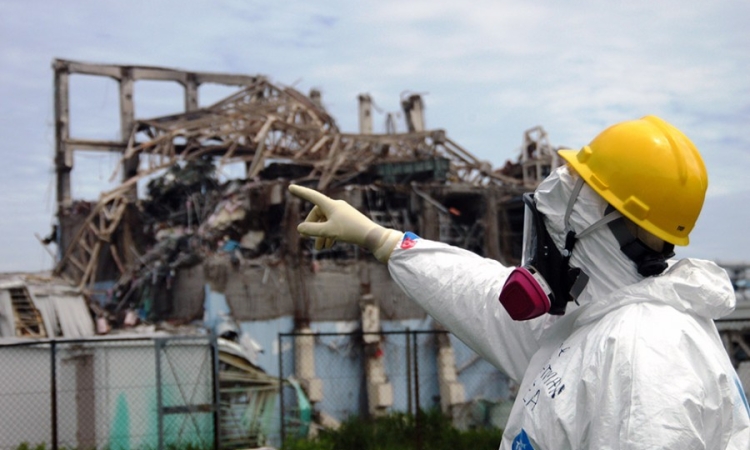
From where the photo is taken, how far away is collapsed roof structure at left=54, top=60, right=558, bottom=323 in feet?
54.3

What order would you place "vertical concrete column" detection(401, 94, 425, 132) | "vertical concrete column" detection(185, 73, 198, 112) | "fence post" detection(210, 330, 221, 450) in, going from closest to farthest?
"fence post" detection(210, 330, 221, 450)
"vertical concrete column" detection(401, 94, 425, 132)
"vertical concrete column" detection(185, 73, 198, 112)

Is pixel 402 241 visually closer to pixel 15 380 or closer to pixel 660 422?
pixel 660 422

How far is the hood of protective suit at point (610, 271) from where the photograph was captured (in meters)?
2.10

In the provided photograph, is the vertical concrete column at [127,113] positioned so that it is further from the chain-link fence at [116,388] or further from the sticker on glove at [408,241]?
the sticker on glove at [408,241]

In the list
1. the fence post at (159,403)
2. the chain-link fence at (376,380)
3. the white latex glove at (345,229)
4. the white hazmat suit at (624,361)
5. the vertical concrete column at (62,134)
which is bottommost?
the chain-link fence at (376,380)

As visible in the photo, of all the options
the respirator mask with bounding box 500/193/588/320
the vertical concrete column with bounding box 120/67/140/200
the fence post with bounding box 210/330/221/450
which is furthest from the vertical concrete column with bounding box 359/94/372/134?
the respirator mask with bounding box 500/193/588/320

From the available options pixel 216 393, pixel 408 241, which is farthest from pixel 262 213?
pixel 408 241

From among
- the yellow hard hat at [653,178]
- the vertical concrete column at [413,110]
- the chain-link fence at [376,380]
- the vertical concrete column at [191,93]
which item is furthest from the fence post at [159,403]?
the vertical concrete column at [191,93]

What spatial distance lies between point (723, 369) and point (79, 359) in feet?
37.1

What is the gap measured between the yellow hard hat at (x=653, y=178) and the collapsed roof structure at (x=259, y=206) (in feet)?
46.7

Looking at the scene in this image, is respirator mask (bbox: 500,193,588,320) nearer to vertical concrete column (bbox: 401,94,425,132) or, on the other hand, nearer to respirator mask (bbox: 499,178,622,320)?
respirator mask (bbox: 499,178,622,320)

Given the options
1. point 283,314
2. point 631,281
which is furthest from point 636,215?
point 283,314

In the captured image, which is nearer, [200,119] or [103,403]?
[103,403]

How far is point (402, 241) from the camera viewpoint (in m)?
2.71
